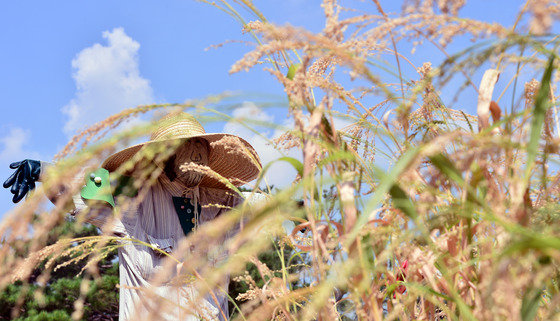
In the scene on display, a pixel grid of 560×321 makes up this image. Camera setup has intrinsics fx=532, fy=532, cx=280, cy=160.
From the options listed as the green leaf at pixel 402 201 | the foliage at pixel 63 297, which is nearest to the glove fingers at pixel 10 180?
the green leaf at pixel 402 201

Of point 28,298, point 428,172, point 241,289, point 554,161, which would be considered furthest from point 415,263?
point 28,298

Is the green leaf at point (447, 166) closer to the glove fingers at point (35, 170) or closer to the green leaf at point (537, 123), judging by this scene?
the green leaf at point (537, 123)

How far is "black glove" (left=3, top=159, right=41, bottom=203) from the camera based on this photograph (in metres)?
2.57

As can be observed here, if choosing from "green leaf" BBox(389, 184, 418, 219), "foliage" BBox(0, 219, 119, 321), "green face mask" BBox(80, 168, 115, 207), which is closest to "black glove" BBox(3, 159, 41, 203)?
"green face mask" BBox(80, 168, 115, 207)

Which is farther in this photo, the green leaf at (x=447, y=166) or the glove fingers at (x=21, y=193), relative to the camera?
the glove fingers at (x=21, y=193)

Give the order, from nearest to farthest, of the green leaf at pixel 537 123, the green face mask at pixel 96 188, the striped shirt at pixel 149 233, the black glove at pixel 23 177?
the green leaf at pixel 537 123
the black glove at pixel 23 177
the green face mask at pixel 96 188
the striped shirt at pixel 149 233

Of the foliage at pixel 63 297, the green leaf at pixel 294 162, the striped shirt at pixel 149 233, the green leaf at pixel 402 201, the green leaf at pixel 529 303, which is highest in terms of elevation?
the foliage at pixel 63 297

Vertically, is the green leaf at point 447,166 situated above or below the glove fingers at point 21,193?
below

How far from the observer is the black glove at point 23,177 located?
257 cm

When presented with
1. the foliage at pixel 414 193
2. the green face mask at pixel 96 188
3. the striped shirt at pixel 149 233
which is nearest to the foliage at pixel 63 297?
the striped shirt at pixel 149 233

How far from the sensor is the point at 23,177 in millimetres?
2576

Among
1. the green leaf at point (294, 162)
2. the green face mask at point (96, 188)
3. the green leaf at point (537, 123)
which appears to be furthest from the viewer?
the green face mask at point (96, 188)

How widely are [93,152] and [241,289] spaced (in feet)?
28.0

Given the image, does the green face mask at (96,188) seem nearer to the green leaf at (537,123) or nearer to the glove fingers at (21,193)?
the glove fingers at (21,193)
